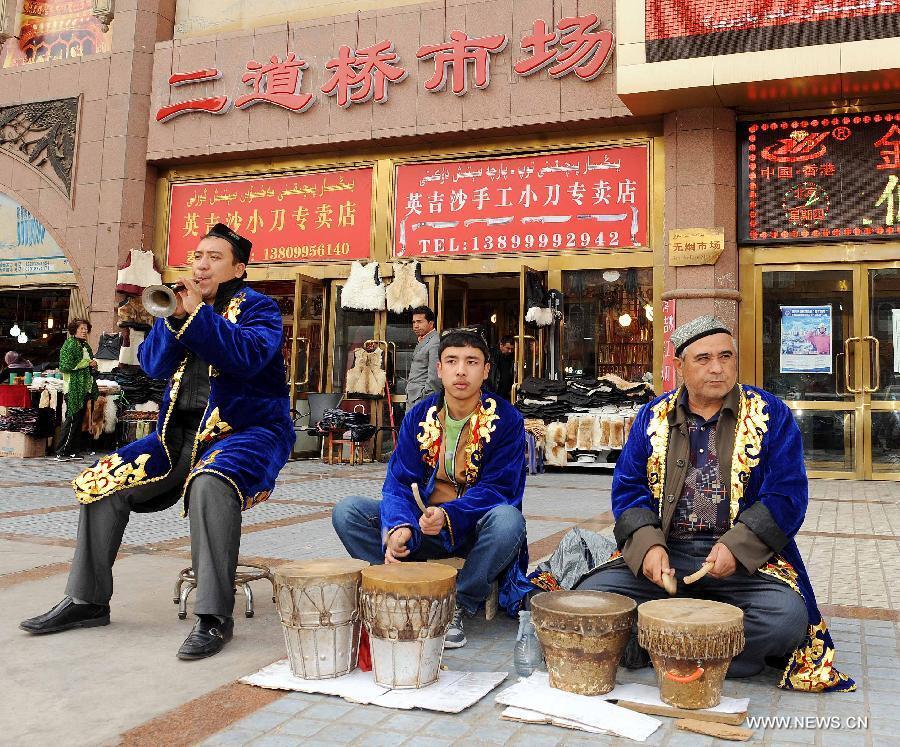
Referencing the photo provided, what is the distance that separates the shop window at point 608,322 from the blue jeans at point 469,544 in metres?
7.29

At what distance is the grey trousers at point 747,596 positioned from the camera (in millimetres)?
2568

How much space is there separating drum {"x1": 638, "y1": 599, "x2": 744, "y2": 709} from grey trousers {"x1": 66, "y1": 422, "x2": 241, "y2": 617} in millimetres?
1506

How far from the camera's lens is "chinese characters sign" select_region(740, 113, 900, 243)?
8922 millimetres

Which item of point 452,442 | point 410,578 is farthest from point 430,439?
point 410,578

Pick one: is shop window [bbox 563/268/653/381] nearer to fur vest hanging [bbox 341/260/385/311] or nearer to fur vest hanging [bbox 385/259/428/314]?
fur vest hanging [bbox 385/259/428/314]

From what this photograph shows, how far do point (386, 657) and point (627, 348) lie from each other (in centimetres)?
848

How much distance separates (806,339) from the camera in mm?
9234

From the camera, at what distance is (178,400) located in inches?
130

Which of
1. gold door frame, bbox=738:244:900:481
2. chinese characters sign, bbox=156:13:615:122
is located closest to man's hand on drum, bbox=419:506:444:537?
gold door frame, bbox=738:244:900:481

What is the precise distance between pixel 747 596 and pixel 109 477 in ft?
7.88

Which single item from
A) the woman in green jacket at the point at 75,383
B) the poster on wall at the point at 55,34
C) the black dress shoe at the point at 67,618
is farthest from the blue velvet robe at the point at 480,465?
the poster on wall at the point at 55,34

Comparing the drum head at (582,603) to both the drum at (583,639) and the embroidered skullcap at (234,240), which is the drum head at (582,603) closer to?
the drum at (583,639)

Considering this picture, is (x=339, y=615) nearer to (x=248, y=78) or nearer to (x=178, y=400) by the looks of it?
(x=178, y=400)

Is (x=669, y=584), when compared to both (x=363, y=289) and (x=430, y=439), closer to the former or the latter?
(x=430, y=439)
